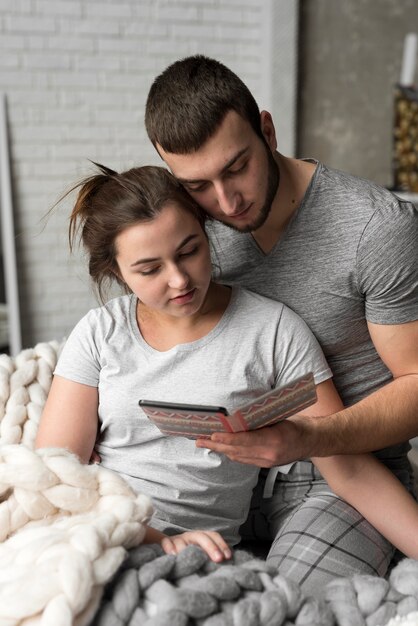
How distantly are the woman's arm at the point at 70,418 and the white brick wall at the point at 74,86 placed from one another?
2311 millimetres

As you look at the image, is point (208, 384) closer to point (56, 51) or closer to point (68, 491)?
point (68, 491)

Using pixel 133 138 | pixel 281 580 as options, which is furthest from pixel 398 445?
pixel 133 138

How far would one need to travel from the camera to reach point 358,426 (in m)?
1.28

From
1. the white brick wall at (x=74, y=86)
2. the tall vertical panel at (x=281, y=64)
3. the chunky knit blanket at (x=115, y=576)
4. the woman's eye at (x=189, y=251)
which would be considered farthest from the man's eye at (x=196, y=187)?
the tall vertical panel at (x=281, y=64)

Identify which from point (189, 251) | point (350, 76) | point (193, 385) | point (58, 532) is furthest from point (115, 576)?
point (350, 76)

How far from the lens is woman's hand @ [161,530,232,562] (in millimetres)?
1050

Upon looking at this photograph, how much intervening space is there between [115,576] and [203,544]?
208 mm

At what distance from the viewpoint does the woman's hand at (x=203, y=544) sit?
3.44 ft

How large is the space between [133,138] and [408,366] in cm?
272

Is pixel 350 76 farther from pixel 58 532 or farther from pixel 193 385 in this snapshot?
pixel 58 532

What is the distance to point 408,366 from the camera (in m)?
1.38

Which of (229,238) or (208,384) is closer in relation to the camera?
(208,384)

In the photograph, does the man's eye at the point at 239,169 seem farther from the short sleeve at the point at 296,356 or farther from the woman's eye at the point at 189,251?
the short sleeve at the point at 296,356

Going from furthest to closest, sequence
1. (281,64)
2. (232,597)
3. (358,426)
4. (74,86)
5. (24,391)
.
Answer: (281,64) → (74,86) → (24,391) → (358,426) → (232,597)
